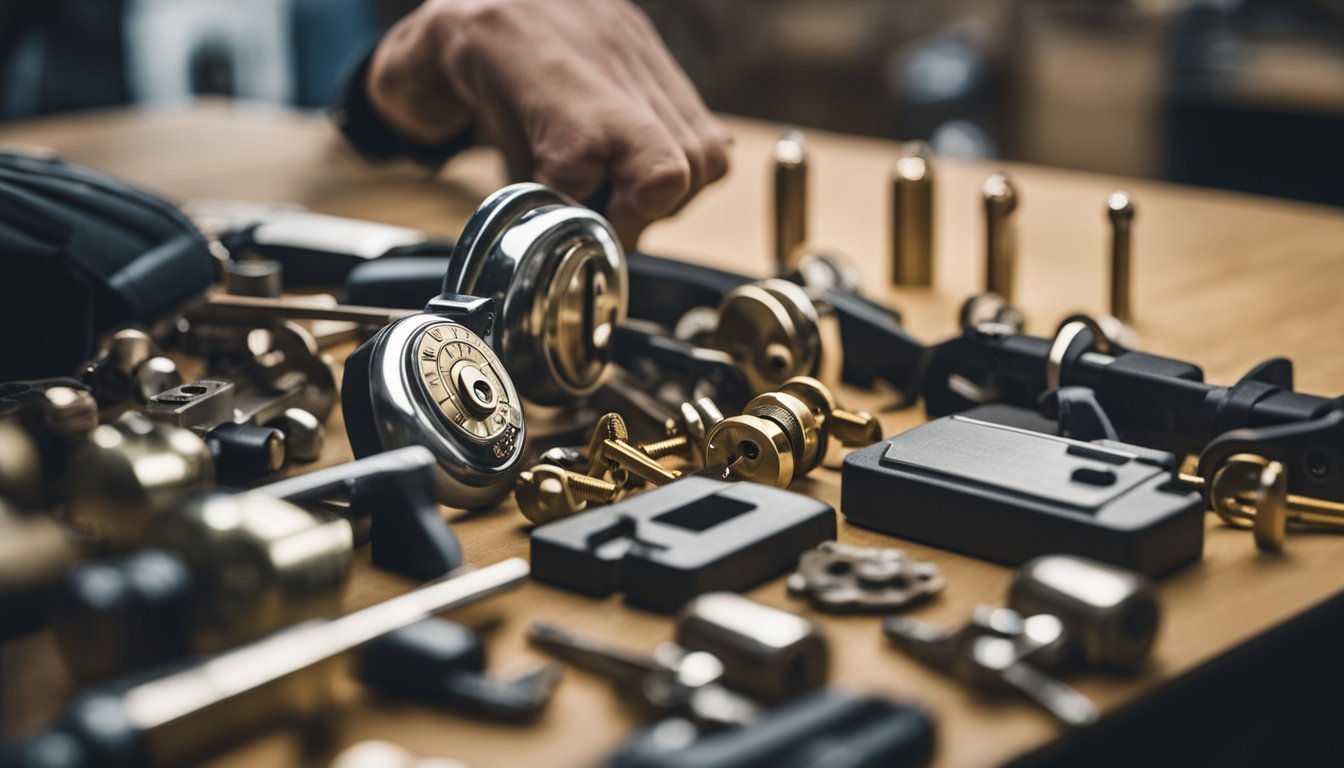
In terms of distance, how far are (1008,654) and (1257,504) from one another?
0.69 ft

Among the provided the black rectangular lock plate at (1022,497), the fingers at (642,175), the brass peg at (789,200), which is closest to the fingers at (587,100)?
the fingers at (642,175)

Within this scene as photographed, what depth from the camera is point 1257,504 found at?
72 centimetres

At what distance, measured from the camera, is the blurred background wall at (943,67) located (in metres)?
2.84

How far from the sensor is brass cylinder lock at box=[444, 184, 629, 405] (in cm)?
82

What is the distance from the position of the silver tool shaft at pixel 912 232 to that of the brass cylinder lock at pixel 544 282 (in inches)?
19.7

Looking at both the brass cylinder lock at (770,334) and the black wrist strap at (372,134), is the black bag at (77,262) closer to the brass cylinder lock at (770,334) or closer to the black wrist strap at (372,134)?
the brass cylinder lock at (770,334)

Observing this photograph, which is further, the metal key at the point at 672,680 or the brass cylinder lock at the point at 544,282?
the brass cylinder lock at the point at 544,282

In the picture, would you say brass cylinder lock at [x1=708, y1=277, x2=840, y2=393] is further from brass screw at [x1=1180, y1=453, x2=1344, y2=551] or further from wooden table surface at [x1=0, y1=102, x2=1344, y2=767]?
brass screw at [x1=1180, y1=453, x2=1344, y2=551]

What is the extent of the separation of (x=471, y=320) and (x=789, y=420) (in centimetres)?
18

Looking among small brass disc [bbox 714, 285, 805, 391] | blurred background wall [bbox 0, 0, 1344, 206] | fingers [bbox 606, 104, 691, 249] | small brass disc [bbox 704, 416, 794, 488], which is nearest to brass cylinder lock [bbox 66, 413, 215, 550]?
small brass disc [bbox 704, 416, 794, 488]

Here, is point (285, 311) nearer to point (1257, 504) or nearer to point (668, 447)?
point (668, 447)

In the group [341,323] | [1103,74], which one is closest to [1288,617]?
[341,323]

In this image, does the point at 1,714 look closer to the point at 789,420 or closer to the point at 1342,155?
the point at 789,420

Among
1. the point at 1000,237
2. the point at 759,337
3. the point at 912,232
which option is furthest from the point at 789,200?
the point at 759,337
